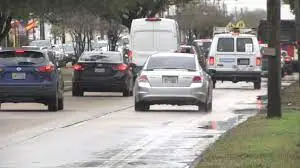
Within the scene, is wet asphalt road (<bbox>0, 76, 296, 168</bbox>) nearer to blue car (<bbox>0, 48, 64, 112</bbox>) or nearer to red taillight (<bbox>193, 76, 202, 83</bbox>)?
blue car (<bbox>0, 48, 64, 112</bbox>)

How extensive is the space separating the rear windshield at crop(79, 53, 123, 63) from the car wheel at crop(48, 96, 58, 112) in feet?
22.7

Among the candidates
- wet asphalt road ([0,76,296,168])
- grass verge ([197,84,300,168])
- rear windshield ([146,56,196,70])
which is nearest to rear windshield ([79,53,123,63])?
wet asphalt road ([0,76,296,168])

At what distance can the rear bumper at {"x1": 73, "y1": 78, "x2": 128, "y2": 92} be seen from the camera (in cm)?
2756

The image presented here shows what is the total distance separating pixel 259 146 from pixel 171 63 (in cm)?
918

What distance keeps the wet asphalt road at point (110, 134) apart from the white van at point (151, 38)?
464 inches

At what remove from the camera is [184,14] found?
92.1 m

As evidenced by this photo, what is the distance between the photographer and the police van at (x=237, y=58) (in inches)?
1282

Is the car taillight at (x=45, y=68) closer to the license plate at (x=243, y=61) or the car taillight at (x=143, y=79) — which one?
the car taillight at (x=143, y=79)

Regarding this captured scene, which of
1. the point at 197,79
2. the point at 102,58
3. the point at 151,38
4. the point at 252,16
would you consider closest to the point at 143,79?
the point at 197,79

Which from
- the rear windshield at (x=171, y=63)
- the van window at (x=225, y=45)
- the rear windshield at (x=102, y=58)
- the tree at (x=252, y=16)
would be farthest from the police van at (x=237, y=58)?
the tree at (x=252, y=16)

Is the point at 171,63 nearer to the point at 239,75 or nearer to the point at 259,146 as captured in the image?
the point at 259,146

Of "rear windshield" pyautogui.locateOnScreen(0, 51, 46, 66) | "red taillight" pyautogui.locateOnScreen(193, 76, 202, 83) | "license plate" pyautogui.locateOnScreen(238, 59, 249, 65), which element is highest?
"rear windshield" pyautogui.locateOnScreen(0, 51, 46, 66)

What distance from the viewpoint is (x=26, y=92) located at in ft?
67.3

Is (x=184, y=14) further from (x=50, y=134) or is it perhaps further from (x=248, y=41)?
(x=50, y=134)
